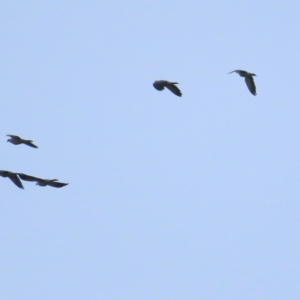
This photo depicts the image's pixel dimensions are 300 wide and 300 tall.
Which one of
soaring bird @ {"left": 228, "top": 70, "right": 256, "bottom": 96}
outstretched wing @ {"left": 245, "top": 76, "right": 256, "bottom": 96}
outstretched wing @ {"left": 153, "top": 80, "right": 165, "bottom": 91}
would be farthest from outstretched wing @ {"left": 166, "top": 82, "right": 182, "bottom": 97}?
outstretched wing @ {"left": 245, "top": 76, "right": 256, "bottom": 96}

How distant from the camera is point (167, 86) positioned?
46531 mm

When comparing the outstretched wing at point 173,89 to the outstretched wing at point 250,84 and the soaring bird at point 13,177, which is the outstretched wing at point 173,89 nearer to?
the outstretched wing at point 250,84

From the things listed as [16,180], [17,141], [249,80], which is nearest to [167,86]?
[249,80]

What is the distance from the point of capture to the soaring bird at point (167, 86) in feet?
152

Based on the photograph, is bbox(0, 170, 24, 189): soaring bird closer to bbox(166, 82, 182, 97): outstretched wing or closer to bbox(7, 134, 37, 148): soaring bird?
bbox(7, 134, 37, 148): soaring bird

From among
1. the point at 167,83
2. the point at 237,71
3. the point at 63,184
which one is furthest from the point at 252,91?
the point at 63,184

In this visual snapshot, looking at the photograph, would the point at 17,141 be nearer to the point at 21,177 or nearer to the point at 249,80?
the point at 21,177

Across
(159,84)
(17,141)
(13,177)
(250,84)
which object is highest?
(250,84)

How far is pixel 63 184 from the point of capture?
150 ft

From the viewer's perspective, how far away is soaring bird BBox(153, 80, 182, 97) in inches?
1825

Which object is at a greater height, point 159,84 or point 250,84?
point 250,84

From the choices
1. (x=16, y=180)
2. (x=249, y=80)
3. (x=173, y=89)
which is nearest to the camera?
(x=173, y=89)

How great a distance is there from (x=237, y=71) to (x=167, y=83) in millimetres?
3997

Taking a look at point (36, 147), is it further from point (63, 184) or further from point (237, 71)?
point (237, 71)
